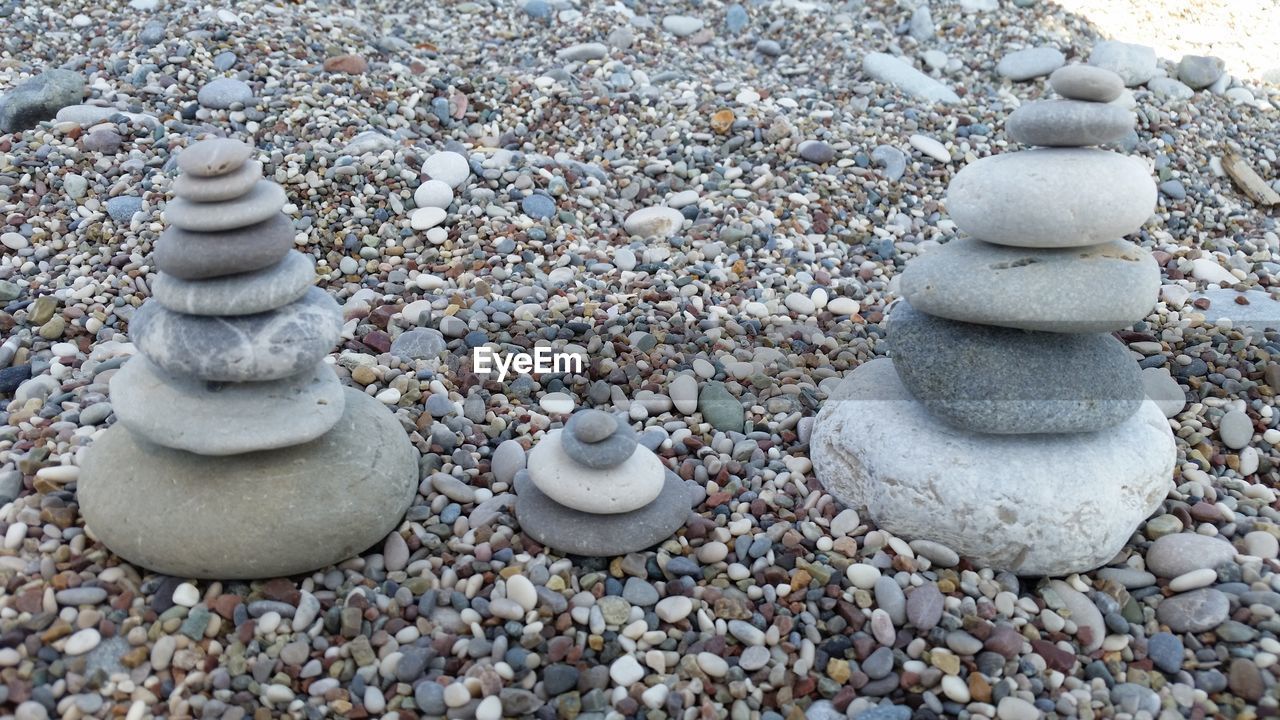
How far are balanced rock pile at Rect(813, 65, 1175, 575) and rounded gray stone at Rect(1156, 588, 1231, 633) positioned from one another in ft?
0.86

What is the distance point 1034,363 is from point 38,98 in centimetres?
611

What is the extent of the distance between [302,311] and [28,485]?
133 cm

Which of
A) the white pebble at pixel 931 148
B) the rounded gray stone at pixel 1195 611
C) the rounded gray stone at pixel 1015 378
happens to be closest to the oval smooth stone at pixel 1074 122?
the rounded gray stone at pixel 1015 378

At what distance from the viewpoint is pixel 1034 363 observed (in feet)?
11.9

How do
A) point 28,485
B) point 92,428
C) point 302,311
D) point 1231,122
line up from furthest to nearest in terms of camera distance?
point 1231,122, point 92,428, point 28,485, point 302,311

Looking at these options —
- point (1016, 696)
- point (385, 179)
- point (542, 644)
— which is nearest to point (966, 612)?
point (1016, 696)

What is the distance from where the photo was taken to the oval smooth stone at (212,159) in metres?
3.17

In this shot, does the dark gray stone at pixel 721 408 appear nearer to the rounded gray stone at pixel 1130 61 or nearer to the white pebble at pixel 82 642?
the white pebble at pixel 82 642

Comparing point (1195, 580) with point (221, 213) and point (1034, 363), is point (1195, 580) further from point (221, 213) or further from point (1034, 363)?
point (221, 213)

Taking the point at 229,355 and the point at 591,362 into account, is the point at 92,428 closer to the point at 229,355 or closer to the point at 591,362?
the point at 229,355

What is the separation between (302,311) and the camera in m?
3.42

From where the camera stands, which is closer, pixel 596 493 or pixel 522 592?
pixel 522 592

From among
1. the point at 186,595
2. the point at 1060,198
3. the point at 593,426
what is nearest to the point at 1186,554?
the point at 1060,198

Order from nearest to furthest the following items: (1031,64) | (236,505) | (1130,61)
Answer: (236,505) → (1130,61) → (1031,64)
